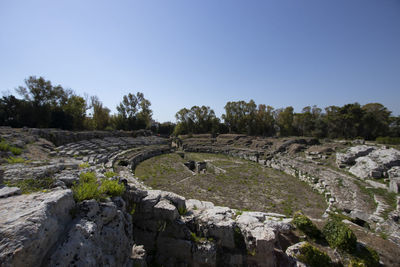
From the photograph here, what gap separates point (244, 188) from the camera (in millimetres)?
12844

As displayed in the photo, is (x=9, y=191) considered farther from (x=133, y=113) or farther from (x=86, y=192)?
(x=133, y=113)

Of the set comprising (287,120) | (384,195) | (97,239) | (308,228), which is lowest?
(384,195)

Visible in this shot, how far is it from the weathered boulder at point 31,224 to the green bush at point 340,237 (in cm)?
730

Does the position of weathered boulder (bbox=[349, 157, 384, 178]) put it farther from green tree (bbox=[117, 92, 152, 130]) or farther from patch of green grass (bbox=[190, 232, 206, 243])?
green tree (bbox=[117, 92, 152, 130])

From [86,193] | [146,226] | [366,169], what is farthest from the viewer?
[366,169]

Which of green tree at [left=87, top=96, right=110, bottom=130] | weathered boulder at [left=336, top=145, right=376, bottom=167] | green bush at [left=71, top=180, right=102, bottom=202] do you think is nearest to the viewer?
green bush at [left=71, top=180, right=102, bottom=202]

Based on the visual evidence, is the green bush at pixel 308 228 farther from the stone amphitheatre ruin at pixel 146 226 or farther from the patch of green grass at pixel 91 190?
the patch of green grass at pixel 91 190

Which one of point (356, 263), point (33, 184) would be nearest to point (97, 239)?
point (33, 184)

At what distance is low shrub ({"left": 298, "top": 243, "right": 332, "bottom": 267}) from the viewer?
4.66 metres

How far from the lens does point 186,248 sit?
489 centimetres

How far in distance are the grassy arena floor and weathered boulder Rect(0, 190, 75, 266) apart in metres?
8.46

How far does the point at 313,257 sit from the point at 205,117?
44.8 meters

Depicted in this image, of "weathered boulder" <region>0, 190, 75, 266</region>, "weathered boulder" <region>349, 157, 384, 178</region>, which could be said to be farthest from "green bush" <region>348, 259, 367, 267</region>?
"weathered boulder" <region>349, 157, 384, 178</region>

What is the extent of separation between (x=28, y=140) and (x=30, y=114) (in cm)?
1540
